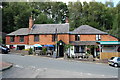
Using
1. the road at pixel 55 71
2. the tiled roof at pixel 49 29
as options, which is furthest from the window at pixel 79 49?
the road at pixel 55 71

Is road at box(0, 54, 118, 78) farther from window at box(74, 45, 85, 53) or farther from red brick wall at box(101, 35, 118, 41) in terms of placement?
red brick wall at box(101, 35, 118, 41)

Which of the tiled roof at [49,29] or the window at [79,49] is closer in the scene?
the window at [79,49]

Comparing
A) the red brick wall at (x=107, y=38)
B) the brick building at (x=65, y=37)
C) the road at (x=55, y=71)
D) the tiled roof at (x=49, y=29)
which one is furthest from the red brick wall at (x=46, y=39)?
the road at (x=55, y=71)

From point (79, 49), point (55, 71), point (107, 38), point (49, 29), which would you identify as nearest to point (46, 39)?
point (49, 29)

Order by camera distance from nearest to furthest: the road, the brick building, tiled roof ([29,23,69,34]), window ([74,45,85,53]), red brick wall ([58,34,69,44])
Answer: the road, window ([74,45,85,53]), the brick building, red brick wall ([58,34,69,44]), tiled roof ([29,23,69,34])

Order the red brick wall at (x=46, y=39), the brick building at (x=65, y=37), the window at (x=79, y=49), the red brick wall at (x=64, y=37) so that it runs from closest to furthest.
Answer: the window at (x=79, y=49)
the brick building at (x=65, y=37)
the red brick wall at (x=64, y=37)
the red brick wall at (x=46, y=39)

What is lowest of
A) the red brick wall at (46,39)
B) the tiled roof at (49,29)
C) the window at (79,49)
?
the window at (79,49)

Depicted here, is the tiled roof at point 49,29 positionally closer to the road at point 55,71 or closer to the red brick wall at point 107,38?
the red brick wall at point 107,38

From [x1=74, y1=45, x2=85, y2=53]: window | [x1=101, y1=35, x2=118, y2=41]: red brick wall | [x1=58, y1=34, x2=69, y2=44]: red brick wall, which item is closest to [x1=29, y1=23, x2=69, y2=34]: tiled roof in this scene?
[x1=58, y1=34, x2=69, y2=44]: red brick wall

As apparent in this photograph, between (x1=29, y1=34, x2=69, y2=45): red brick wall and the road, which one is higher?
(x1=29, y1=34, x2=69, y2=45): red brick wall

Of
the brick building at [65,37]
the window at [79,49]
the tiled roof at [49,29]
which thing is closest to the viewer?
the window at [79,49]

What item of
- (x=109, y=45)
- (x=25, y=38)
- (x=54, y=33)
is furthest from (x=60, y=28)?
(x=109, y=45)

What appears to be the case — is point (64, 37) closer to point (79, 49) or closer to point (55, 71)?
point (79, 49)

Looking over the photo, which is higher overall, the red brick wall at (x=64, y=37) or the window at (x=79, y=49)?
the red brick wall at (x=64, y=37)
